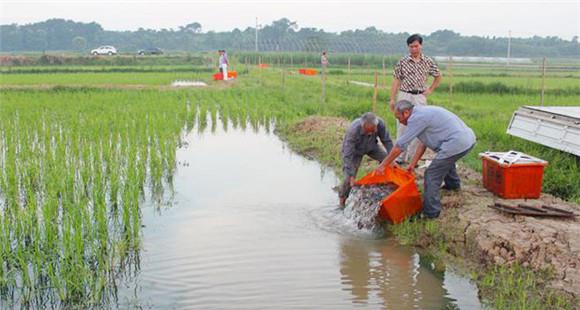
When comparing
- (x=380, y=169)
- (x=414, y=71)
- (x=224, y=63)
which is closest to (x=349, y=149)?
(x=380, y=169)

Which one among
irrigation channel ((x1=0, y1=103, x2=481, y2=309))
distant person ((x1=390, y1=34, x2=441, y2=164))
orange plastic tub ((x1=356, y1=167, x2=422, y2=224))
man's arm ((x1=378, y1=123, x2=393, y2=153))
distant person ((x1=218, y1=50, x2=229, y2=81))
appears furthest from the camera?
distant person ((x1=218, y1=50, x2=229, y2=81))

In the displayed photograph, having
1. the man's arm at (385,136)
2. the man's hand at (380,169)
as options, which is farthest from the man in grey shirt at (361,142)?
the man's hand at (380,169)

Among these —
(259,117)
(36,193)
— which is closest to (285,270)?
(36,193)

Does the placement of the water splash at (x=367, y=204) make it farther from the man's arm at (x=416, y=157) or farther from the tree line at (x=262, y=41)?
the tree line at (x=262, y=41)

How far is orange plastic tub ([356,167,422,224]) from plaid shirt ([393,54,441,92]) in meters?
1.35

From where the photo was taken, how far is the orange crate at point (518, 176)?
5391 mm

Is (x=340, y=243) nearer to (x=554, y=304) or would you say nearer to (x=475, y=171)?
(x=554, y=304)

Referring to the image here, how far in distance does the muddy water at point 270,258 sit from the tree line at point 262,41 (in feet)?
79.7

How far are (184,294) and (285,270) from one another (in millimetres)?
884

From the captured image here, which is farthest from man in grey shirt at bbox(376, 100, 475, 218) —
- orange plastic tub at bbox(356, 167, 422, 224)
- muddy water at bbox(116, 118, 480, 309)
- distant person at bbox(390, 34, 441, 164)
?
distant person at bbox(390, 34, 441, 164)

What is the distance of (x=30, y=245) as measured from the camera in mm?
4730

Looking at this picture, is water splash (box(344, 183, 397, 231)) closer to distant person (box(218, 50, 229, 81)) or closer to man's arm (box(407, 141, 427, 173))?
→ man's arm (box(407, 141, 427, 173))

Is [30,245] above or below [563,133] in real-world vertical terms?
below

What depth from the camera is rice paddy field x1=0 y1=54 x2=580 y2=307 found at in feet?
14.2
